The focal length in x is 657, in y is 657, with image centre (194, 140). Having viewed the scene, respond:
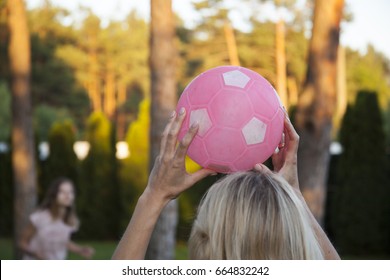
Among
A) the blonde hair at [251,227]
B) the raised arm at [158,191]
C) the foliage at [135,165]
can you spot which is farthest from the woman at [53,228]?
the foliage at [135,165]

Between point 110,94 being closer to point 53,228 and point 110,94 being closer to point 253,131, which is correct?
point 53,228

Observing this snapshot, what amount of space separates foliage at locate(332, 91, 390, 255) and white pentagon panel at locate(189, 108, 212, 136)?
11.1 meters

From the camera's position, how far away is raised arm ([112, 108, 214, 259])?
185cm

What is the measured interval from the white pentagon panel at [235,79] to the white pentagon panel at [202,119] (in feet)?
0.62

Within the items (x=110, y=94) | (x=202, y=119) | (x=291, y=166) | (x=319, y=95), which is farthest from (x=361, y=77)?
(x=291, y=166)

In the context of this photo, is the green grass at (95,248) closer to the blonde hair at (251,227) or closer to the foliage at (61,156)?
the foliage at (61,156)

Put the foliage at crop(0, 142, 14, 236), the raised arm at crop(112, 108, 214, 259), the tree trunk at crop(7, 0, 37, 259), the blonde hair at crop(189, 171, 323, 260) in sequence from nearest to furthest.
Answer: the blonde hair at crop(189, 171, 323, 260) < the raised arm at crop(112, 108, 214, 259) < the tree trunk at crop(7, 0, 37, 259) < the foliage at crop(0, 142, 14, 236)

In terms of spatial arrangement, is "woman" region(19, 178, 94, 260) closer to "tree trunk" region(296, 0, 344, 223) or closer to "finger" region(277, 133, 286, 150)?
"tree trunk" region(296, 0, 344, 223)

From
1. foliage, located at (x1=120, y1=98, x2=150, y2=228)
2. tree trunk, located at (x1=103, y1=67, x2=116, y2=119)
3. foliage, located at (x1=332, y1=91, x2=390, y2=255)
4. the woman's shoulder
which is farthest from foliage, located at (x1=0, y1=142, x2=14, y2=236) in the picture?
tree trunk, located at (x1=103, y1=67, x2=116, y2=119)

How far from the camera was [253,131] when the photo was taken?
8.43ft

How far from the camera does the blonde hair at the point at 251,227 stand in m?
1.65

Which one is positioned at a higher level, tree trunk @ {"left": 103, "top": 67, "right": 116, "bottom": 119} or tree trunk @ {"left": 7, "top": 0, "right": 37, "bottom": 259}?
tree trunk @ {"left": 7, "top": 0, "right": 37, "bottom": 259}

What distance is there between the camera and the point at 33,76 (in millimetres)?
35062
